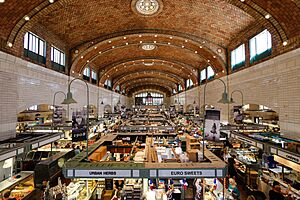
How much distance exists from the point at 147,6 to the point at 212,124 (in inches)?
372

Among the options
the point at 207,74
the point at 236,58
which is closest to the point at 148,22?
the point at 236,58

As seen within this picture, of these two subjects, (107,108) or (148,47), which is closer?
(148,47)

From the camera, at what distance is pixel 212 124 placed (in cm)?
476

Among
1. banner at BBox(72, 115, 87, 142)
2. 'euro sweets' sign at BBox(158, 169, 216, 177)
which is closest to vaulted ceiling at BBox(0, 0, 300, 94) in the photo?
banner at BBox(72, 115, 87, 142)

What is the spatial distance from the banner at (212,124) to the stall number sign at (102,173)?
200 cm

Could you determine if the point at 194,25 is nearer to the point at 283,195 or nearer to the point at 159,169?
the point at 283,195

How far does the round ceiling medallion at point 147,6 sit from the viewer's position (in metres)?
11.6

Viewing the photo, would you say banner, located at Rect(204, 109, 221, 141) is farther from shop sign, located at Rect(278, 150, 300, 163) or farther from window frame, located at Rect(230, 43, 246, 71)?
window frame, located at Rect(230, 43, 246, 71)

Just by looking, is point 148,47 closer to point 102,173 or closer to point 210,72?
point 210,72

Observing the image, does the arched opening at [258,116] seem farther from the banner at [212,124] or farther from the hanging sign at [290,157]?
the banner at [212,124]

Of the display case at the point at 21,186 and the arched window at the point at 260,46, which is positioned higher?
the arched window at the point at 260,46

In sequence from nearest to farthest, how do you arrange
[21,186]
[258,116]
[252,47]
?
[21,186], [252,47], [258,116]

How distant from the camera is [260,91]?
10547 millimetres

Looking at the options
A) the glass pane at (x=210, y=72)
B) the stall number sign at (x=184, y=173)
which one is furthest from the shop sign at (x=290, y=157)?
the glass pane at (x=210, y=72)
